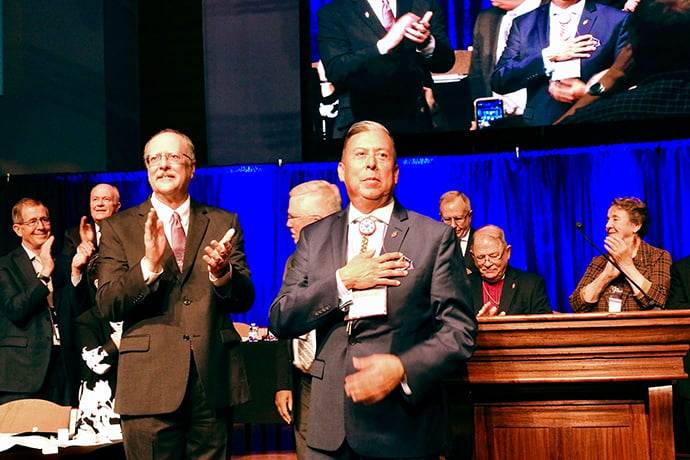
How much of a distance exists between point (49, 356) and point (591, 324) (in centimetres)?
395

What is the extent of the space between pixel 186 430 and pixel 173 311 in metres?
0.39

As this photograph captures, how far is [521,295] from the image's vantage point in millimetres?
4516

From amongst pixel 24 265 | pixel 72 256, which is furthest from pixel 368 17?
pixel 24 265

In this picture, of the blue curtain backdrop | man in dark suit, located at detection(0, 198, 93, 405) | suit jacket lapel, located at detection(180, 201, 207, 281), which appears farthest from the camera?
the blue curtain backdrop

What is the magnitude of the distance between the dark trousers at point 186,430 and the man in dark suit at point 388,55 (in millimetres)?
4789

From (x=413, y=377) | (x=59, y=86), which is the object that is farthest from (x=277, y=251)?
(x=413, y=377)

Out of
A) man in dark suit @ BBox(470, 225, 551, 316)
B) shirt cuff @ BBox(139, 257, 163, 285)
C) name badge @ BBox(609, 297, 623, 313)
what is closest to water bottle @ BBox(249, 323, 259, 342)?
man in dark suit @ BBox(470, 225, 551, 316)

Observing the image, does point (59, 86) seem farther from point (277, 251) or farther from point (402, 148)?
point (402, 148)

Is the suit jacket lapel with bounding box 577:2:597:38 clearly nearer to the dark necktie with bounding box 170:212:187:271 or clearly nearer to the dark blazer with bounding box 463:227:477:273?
the dark blazer with bounding box 463:227:477:273

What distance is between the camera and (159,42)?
9102 mm

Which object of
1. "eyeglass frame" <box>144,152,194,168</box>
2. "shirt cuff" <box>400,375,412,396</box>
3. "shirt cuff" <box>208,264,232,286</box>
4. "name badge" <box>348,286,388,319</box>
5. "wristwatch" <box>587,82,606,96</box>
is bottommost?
"shirt cuff" <box>400,375,412,396</box>

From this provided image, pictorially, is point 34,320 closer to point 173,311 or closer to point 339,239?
point 173,311

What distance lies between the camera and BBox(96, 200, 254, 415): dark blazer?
295cm

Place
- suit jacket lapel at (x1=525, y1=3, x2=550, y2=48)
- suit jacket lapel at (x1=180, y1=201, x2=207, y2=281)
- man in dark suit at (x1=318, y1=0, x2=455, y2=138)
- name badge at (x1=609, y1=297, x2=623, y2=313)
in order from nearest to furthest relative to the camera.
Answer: suit jacket lapel at (x1=180, y1=201, x2=207, y2=281) < name badge at (x1=609, y1=297, x2=623, y2=313) < suit jacket lapel at (x1=525, y1=3, x2=550, y2=48) < man in dark suit at (x1=318, y1=0, x2=455, y2=138)
